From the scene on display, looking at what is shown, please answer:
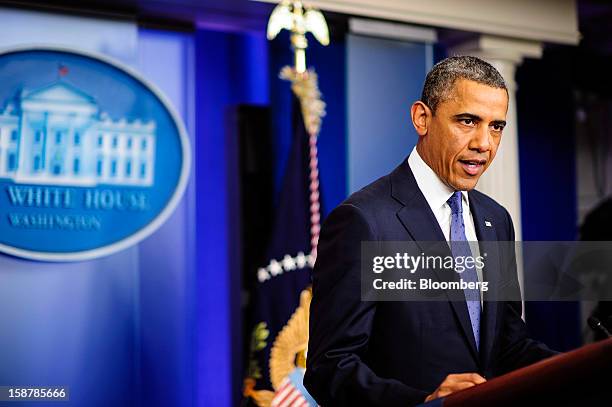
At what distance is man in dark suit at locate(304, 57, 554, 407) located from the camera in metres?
1.62

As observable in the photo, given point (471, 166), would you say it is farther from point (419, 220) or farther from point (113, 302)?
point (113, 302)

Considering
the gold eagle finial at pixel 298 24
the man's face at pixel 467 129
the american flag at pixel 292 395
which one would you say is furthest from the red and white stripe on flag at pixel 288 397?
the man's face at pixel 467 129

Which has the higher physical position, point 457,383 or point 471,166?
point 471,166

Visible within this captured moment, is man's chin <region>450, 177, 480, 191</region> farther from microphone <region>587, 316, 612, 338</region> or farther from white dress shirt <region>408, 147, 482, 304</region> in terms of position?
microphone <region>587, 316, 612, 338</region>

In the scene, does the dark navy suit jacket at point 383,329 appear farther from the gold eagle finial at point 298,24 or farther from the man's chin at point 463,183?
the gold eagle finial at point 298,24

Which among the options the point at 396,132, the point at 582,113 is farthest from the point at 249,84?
the point at 582,113

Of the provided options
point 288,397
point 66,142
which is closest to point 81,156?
point 66,142

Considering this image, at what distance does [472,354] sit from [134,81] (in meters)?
2.25

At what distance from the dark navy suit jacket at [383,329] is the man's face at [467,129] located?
95 millimetres

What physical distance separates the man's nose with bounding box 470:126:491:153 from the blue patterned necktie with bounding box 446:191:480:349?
140mm

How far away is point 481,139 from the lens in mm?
1693

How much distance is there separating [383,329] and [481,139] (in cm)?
41

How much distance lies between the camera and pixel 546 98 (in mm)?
5078

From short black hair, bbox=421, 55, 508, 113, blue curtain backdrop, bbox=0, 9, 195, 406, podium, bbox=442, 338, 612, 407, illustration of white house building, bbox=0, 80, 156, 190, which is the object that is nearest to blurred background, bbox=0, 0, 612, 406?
blue curtain backdrop, bbox=0, 9, 195, 406
